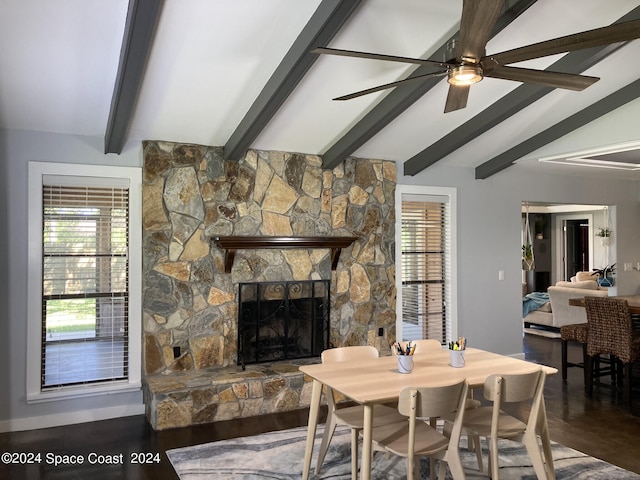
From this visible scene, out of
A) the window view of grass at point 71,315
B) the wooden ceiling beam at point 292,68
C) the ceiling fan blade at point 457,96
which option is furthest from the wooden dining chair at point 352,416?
the window view of grass at point 71,315

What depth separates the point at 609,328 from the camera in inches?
205

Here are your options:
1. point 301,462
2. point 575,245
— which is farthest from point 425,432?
point 575,245

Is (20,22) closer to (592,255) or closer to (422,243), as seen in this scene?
(422,243)

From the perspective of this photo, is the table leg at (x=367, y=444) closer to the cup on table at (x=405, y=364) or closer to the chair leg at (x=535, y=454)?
the cup on table at (x=405, y=364)

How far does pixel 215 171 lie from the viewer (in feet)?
16.2

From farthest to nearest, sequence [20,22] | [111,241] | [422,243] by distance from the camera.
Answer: [422,243]
[111,241]
[20,22]

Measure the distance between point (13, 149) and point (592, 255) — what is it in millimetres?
11236

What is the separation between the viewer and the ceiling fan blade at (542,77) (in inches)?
106

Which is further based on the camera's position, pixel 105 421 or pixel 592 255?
pixel 592 255

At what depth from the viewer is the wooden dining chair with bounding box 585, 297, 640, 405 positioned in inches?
199

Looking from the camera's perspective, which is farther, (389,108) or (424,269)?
(424,269)

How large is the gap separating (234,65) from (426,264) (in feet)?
11.3

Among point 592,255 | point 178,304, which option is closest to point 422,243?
point 178,304

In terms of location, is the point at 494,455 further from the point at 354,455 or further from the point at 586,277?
the point at 586,277
